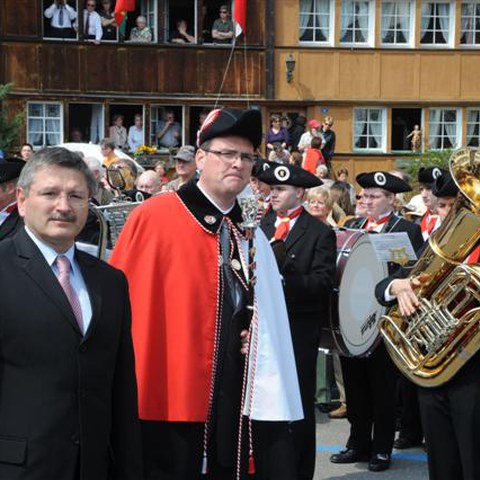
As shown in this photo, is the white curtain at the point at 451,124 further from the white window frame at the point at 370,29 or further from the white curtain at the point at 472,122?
the white window frame at the point at 370,29

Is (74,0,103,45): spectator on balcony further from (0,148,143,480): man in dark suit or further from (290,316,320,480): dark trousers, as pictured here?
(0,148,143,480): man in dark suit

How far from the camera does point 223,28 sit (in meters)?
28.4

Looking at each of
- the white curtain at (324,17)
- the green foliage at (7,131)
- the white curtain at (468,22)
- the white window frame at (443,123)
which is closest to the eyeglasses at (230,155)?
the green foliage at (7,131)

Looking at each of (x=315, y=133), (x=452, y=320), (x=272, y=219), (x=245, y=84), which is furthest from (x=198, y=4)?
(x=452, y=320)

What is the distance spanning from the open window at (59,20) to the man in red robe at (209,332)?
78.3 ft

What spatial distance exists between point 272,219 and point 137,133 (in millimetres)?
20860

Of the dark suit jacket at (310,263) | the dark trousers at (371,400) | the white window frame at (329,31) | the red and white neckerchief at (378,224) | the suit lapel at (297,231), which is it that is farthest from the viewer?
the white window frame at (329,31)

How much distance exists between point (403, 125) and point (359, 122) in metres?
1.47

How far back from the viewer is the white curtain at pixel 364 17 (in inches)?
1168

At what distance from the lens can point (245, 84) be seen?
2841 centimetres

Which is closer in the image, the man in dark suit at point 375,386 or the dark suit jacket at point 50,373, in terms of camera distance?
the dark suit jacket at point 50,373

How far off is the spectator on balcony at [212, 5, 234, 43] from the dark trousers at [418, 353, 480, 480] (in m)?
24.0

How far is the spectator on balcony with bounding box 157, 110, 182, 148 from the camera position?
28.2 metres

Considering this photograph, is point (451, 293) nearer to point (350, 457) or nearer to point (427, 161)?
point (350, 457)
